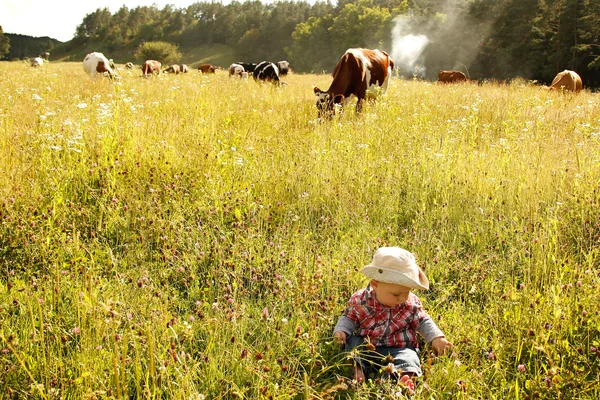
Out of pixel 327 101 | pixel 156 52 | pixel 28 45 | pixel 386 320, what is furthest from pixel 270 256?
pixel 28 45

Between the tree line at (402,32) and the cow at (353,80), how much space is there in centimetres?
337

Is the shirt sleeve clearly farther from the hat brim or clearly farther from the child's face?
the hat brim

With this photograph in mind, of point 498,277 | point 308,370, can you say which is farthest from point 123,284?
point 498,277

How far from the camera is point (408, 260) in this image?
2818 mm

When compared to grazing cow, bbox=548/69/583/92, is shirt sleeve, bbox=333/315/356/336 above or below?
below

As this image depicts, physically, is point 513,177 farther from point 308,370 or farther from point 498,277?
point 308,370

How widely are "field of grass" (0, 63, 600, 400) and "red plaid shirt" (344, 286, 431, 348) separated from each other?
182mm

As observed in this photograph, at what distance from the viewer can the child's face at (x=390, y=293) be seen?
283cm

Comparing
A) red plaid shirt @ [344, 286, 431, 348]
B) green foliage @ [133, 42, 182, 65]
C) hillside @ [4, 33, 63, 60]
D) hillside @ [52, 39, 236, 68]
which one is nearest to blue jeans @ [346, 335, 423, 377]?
red plaid shirt @ [344, 286, 431, 348]

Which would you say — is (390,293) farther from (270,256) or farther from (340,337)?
(270,256)

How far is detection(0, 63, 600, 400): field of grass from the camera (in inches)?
97.3

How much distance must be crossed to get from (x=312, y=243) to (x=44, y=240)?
2152 millimetres

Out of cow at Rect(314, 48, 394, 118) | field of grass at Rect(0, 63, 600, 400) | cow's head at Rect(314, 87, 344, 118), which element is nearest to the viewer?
field of grass at Rect(0, 63, 600, 400)

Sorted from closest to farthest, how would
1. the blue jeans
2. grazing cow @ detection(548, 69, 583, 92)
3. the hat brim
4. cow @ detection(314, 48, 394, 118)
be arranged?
the blue jeans < the hat brim < cow @ detection(314, 48, 394, 118) < grazing cow @ detection(548, 69, 583, 92)
